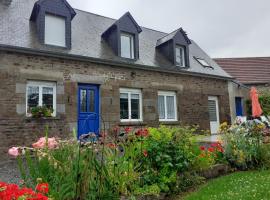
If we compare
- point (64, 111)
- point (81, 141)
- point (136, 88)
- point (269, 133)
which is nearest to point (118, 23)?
point (136, 88)

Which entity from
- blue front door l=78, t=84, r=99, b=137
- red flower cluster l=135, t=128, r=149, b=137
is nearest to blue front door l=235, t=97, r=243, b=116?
blue front door l=78, t=84, r=99, b=137

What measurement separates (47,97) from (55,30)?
111 inches

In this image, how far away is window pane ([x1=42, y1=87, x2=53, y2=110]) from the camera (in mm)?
9794

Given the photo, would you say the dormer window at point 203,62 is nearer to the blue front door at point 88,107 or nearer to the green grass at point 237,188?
the blue front door at point 88,107

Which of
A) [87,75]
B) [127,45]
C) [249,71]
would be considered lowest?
[87,75]

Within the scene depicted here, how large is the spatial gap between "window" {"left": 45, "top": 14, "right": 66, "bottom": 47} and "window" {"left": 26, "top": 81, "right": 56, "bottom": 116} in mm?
1809

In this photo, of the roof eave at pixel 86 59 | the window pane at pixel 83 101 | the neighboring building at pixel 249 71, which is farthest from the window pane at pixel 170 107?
the neighboring building at pixel 249 71

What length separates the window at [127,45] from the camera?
1274 cm

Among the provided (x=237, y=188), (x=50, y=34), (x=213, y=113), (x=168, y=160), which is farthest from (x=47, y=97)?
(x=213, y=113)

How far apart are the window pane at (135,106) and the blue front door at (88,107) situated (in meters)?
1.79

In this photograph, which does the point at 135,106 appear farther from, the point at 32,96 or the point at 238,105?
the point at 238,105

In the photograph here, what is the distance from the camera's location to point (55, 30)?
10.8 meters

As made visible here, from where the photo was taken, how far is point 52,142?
3.69 m

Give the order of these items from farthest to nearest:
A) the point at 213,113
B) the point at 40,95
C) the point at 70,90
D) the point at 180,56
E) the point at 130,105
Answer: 1. the point at 213,113
2. the point at 180,56
3. the point at 130,105
4. the point at 70,90
5. the point at 40,95
